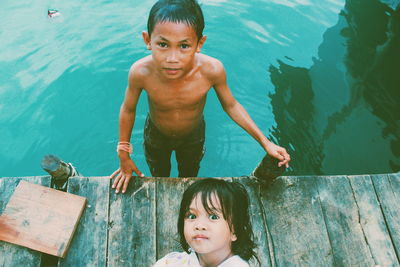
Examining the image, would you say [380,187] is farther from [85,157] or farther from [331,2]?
[331,2]

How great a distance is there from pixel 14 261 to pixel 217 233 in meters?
1.42

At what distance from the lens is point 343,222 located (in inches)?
96.0

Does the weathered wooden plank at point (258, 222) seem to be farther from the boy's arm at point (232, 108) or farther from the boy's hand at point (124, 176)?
the boy's hand at point (124, 176)

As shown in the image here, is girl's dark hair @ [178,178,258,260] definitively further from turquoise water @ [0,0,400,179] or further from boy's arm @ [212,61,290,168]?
turquoise water @ [0,0,400,179]

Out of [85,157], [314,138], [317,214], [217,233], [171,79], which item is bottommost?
[85,157]

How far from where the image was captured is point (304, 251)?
232cm

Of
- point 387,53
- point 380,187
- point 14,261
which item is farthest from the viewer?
point 387,53

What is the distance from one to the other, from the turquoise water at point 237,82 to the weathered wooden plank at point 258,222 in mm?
2200

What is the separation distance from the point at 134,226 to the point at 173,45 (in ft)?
4.23

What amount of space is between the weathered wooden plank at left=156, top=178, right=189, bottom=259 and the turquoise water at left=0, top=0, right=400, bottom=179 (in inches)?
82.2

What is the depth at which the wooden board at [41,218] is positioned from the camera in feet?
7.38

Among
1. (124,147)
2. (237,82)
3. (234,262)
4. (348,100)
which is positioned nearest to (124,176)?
(124,147)

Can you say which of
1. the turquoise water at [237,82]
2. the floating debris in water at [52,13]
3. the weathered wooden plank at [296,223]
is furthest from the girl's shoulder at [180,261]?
the floating debris in water at [52,13]

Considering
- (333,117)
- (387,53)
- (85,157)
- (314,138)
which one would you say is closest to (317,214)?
(314,138)
